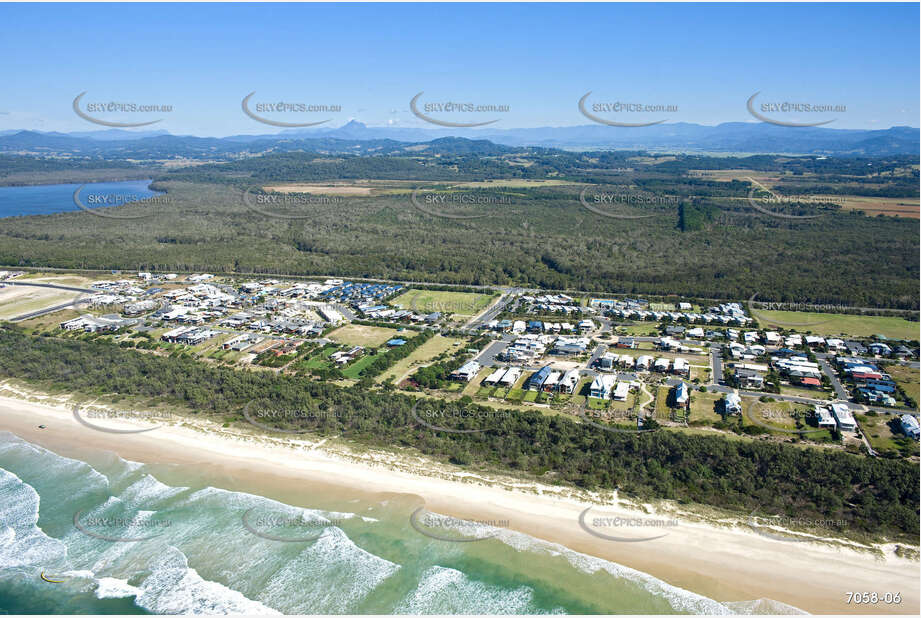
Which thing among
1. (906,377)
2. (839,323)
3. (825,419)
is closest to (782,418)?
(825,419)

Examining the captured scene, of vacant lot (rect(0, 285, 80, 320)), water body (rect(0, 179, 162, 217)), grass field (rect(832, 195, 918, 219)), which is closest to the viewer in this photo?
vacant lot (rect(0, 285, 80, 320))

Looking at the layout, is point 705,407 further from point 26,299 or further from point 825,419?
point 26,299

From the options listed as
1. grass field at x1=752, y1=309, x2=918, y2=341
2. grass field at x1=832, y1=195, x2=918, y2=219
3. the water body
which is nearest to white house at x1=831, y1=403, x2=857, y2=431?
grass field at x1=752, y1=309, x2=918, y2=341

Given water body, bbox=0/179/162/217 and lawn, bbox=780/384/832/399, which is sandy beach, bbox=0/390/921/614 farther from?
water body, bbox=0/179/162/217

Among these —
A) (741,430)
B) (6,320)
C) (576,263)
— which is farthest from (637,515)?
(6,320)

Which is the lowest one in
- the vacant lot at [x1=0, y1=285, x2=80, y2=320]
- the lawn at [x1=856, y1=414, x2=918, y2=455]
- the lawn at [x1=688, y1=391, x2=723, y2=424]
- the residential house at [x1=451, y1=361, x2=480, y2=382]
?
the lawn at [x1=856, y1=414, x2=918, y2=455]

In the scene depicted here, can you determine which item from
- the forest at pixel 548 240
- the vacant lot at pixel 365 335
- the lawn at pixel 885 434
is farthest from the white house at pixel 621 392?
the forest at pixel 548 240
